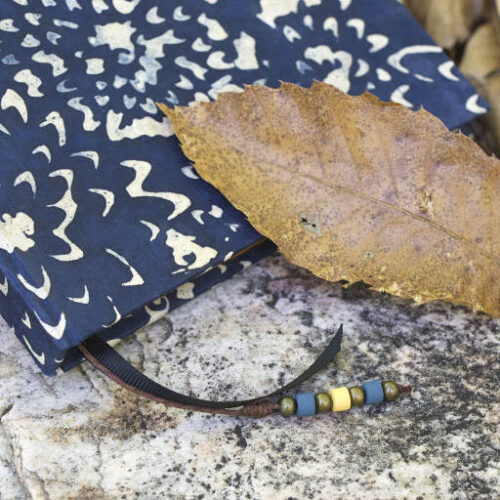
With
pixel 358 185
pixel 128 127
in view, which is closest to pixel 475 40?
pixel 358 185

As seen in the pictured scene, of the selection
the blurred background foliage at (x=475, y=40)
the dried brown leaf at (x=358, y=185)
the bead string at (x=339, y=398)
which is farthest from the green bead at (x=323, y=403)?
the blurred background foliage at (x=475, y=40)

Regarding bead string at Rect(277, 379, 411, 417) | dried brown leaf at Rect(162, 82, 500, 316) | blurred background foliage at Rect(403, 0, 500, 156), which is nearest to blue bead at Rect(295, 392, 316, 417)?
bead string at Rect(277, 379, 411, 417)

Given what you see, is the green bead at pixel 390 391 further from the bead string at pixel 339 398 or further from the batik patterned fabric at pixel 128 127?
the batik patterned fabric at pixel 128 127

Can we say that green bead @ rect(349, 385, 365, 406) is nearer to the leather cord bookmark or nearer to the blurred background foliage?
the leather cord bookmark

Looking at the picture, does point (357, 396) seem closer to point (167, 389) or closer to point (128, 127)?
point (167, 389)

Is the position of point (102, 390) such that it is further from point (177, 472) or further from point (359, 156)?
point (359, 156)
